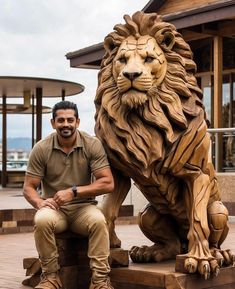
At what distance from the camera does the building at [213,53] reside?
14164mm

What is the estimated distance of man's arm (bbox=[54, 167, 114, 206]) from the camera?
4516mm

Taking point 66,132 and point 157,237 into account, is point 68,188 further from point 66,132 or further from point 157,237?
point 157,237

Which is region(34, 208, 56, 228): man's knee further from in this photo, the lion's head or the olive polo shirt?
the lion's head

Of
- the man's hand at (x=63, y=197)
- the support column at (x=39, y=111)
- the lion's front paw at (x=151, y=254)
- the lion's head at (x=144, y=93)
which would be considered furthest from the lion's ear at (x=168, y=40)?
the support column at (x=39, y=111)

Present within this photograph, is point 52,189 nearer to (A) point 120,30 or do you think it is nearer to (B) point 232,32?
(A) point 120,30

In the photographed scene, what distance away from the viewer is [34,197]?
468cm

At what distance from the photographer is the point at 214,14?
1452cm

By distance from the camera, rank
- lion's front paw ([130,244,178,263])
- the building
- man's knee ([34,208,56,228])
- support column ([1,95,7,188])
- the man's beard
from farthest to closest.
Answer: support column ([1,95,7,188]) → the building → lion's front paw ([130,244,178,263]) → the man's beard → man's knee ([34,208,56,228])

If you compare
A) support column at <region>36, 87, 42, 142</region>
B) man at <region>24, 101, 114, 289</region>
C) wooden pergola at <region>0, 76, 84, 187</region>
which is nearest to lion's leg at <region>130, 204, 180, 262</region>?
man at <region>24, 101, 114, 289</region>

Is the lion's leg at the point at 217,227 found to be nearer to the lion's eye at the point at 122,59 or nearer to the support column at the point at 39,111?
the lion's eye at the point at 122,59

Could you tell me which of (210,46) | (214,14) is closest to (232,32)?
(214,14)

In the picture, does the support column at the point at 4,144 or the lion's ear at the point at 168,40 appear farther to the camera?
the support column at the point at 4,144

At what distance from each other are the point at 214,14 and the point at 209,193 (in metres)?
10.2

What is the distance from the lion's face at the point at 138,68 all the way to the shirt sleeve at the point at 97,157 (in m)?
0.36
